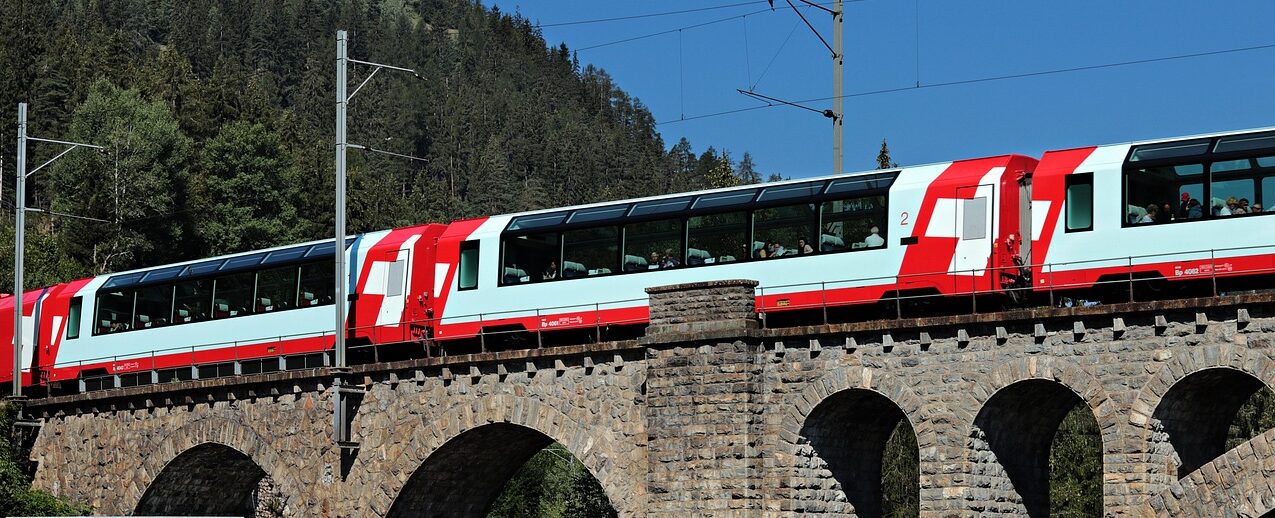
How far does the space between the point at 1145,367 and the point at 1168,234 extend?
3.01 m

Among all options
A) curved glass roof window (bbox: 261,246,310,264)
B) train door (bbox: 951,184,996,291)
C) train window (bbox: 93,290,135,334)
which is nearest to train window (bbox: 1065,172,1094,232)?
train door (bbox: 951,184,996,291)

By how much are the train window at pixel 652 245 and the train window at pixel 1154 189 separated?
1017 centimetres

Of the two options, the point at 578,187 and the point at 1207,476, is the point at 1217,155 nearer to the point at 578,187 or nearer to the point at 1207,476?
the point at 1207,476

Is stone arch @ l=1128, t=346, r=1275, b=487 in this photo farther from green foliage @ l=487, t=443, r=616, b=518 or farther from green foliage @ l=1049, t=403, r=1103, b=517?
green foliage @ l=487, t=443, r=616, b=518

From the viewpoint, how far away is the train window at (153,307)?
162 ft

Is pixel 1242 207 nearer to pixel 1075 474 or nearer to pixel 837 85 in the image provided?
pixel 837 85

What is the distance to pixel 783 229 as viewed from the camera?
36625 mm

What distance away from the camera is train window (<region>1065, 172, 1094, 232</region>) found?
32.8 metres

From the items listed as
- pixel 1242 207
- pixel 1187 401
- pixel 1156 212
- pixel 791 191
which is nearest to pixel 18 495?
pixel 791 191

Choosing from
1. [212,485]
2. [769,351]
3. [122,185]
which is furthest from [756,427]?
[122,185]

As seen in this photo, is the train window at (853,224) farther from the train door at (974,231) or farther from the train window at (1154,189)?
the train window at (1154,189)

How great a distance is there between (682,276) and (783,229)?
2631mm

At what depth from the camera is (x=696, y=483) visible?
34688 millimetres

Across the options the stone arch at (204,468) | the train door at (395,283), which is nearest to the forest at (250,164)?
the stone arch at (204,468)
